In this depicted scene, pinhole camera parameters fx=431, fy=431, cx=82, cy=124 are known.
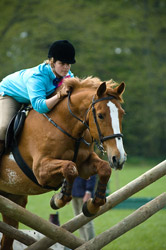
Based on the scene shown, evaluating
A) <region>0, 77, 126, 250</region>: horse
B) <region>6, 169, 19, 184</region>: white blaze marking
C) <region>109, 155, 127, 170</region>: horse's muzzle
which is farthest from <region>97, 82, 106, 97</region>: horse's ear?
<region>6, 169, 19, 184</region>: white blaze marking

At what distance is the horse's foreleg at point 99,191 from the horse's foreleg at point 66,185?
0.24 m

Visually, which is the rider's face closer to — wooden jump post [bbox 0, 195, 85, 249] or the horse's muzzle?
the horse's muzzle

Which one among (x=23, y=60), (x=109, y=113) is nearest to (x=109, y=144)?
(x=109, y=113)

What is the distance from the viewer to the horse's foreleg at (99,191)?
4.54 meters

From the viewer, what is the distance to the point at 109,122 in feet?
13.8

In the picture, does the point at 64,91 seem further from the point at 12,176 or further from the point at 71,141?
the point at 12,176

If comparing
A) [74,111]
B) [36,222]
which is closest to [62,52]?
[74,111]

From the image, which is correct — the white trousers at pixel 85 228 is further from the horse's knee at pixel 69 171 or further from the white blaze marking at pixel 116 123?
the white blaze marking at pixel 116 123

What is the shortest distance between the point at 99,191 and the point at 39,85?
4.50ft

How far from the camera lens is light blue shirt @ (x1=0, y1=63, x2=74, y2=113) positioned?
4824 millimetres

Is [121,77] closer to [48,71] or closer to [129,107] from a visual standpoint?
[129,107]

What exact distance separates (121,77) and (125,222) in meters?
30.4

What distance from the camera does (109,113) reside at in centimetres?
422

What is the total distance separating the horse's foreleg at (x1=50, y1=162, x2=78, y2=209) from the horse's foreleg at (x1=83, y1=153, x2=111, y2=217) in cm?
24
